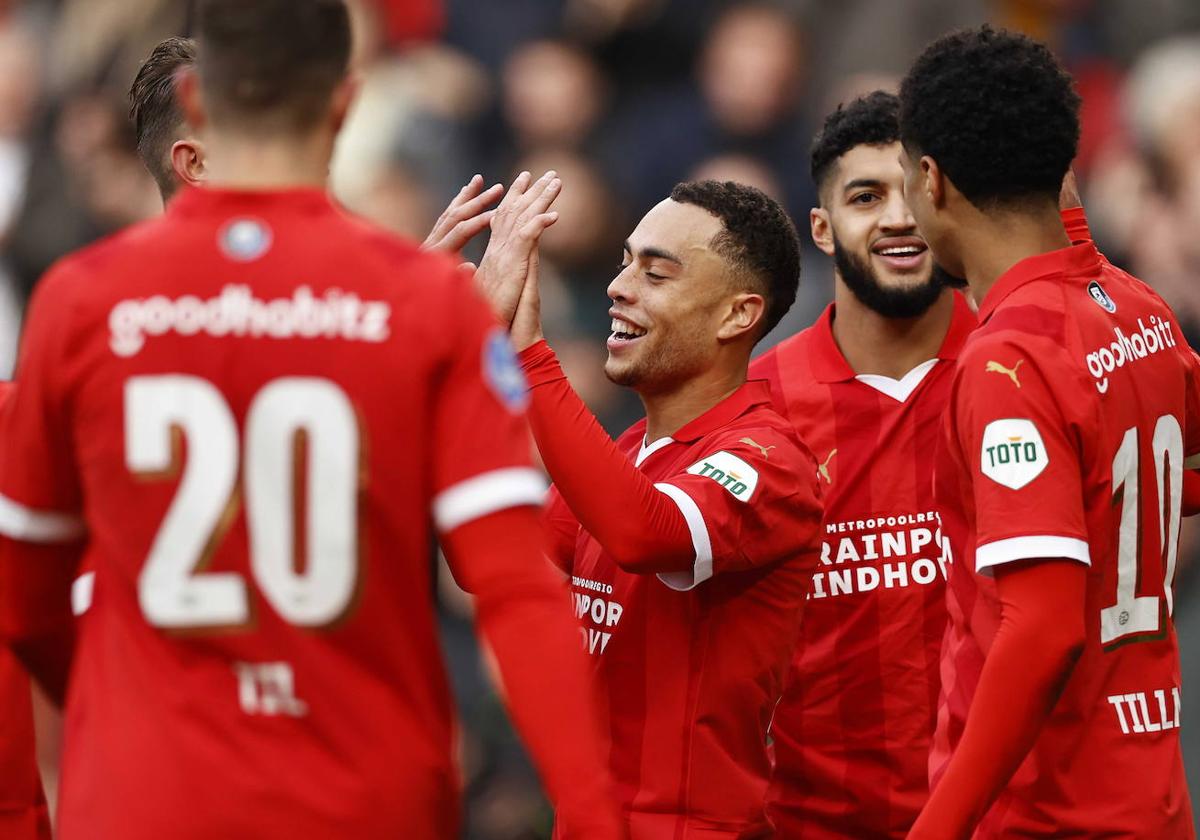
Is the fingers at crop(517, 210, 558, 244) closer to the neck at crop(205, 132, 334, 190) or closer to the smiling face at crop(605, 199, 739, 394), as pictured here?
the smiling face at crop(605, 199, 739, 394)

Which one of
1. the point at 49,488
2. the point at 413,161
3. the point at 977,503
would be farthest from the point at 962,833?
the point at 413,161

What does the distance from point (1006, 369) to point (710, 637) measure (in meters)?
1.01

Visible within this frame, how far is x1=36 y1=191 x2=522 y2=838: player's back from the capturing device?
242 cm

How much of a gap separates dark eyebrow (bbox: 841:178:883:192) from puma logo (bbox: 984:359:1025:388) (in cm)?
171

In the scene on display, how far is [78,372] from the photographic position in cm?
246

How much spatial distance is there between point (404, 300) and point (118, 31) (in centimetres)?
740

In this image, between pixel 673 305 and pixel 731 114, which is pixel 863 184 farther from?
pixel 731 114

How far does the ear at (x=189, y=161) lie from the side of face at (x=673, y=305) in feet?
3.37

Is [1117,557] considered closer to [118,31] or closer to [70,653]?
[70,653]

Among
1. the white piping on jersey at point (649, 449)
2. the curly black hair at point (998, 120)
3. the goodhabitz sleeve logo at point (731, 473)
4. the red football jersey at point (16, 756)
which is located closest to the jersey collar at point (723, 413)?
the white piping on jersey at point (649, 449)

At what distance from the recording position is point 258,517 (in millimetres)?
2428

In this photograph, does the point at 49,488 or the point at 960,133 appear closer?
the point at 49,488

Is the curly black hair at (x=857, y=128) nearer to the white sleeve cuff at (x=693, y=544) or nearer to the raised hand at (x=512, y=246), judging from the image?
the raised hand at (x=512, y=246)

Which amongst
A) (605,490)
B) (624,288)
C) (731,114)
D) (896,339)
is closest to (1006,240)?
(605,490)
